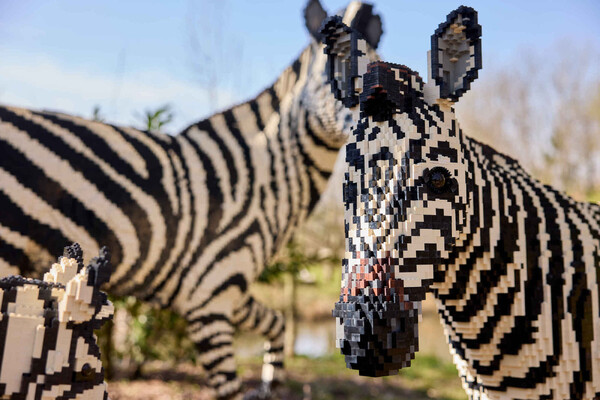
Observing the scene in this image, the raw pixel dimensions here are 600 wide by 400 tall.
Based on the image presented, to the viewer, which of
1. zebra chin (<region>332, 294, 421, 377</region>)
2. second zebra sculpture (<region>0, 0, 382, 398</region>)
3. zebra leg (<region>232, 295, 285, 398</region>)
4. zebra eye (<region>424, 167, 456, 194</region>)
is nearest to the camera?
zebra chin (<region>332, 294, 421, 377</region>)

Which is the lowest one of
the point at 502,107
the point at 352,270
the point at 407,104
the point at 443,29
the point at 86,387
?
the point at 86,387

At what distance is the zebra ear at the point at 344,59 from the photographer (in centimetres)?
190

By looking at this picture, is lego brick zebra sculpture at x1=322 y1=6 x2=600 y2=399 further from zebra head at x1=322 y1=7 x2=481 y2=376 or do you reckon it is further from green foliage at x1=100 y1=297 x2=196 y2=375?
green foliage at x1=100 y1=297 x2=196 y2=375

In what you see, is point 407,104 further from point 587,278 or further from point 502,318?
point 587,278

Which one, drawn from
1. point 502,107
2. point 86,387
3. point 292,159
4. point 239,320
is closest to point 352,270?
point 86,387

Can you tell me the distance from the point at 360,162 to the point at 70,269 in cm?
102

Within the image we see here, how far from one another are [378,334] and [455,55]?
1063 mm

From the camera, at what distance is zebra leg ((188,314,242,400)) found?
3.62m

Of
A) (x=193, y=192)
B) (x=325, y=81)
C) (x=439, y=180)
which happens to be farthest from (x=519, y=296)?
(x=193, y=192)

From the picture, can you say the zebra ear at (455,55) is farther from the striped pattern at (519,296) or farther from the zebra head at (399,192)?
the striped pattern at (519,296)

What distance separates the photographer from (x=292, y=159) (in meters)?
4.01

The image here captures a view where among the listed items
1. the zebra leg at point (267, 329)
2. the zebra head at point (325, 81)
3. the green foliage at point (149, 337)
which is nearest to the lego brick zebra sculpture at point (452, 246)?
the zebra head at point (325, 81)

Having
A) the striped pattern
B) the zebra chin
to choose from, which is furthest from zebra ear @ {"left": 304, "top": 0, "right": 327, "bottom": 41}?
the zebra chin

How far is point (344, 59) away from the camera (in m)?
2.03
